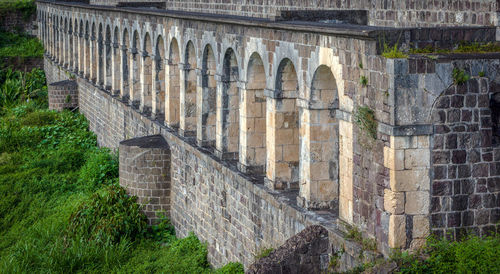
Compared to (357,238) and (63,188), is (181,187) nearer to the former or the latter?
(63,188)

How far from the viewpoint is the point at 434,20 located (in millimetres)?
10930

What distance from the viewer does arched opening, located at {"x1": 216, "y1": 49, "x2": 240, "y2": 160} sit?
1479cm

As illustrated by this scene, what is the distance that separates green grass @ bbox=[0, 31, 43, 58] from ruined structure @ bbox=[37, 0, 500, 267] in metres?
22.5

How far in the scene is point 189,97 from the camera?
56.8 ft

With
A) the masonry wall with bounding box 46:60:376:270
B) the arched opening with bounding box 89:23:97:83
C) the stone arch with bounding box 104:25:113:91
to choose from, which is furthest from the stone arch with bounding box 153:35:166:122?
the arched opening with bounding box 89:23:97:83

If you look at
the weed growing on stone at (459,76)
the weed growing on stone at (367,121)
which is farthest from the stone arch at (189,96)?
the weed growing on stone at (459,76)

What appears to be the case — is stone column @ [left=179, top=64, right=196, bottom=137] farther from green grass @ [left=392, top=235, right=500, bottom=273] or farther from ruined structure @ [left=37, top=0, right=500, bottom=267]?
green grass @ [left=392, top=235, right=500, bottom=273]

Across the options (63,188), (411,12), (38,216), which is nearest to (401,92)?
(411,12)

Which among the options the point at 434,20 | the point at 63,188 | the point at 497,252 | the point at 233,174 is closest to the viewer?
the point at 497,252

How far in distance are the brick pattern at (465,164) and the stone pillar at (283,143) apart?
3.47 meters

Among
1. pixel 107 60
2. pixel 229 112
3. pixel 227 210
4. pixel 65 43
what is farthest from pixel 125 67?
pixel 65 43

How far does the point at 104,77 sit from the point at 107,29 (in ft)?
4.40

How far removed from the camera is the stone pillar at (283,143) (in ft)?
40.9

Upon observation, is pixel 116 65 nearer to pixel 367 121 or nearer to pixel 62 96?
pixel 62 96
